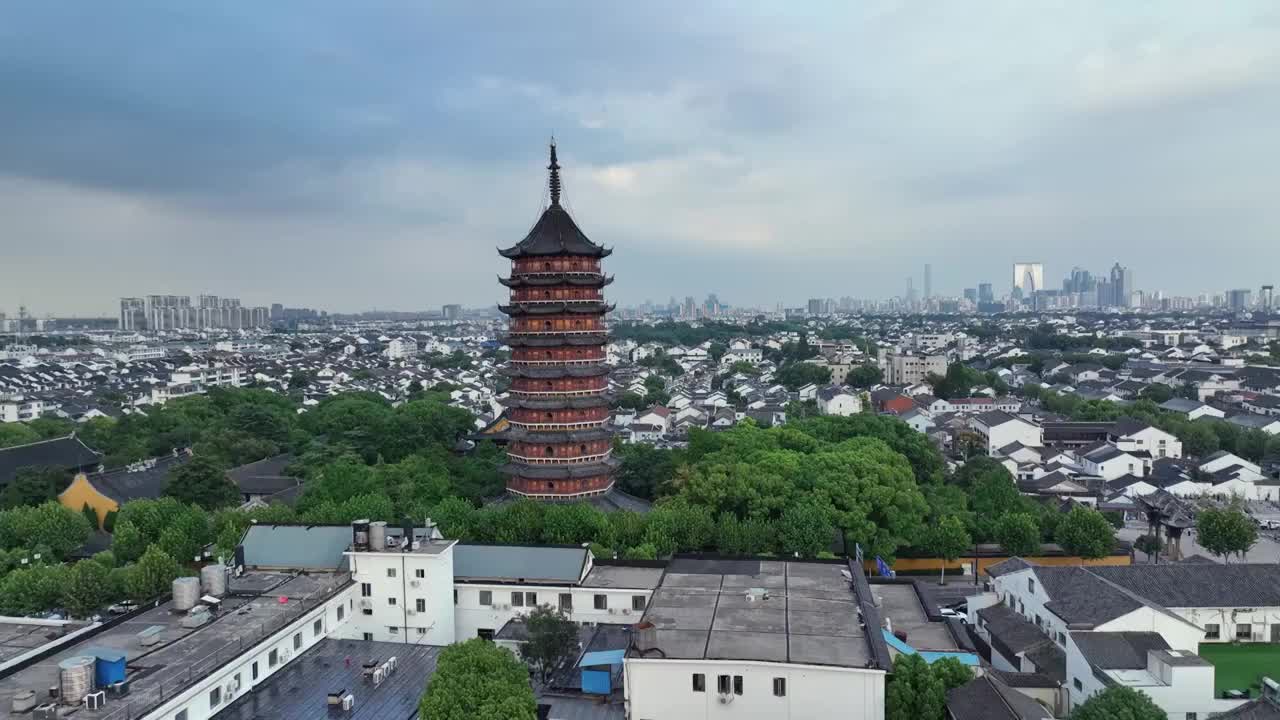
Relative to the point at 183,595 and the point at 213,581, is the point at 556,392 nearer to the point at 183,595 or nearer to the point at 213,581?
the point at 213,581

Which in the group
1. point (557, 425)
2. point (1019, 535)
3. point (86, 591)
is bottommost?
point (1019, 535)

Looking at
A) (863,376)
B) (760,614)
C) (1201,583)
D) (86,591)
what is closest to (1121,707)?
(760,614)

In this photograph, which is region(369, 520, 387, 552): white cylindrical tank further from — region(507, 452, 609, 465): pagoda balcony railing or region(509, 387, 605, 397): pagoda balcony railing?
region(509, 387, 605, 397): pagoda balcony railing

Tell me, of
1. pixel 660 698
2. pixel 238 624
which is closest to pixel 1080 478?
pixel 660 698

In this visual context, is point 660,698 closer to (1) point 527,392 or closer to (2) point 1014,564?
(2) point 1014,564

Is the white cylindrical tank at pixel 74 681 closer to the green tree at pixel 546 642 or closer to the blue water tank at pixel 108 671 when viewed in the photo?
the blue water tank at pixel 108 671

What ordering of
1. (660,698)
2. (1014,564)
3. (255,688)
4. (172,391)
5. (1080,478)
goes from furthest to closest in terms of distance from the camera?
(172,391)
(1080,478)
(1014,564)
(255,688)
(660,698)

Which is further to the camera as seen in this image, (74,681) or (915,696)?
(915,696)
